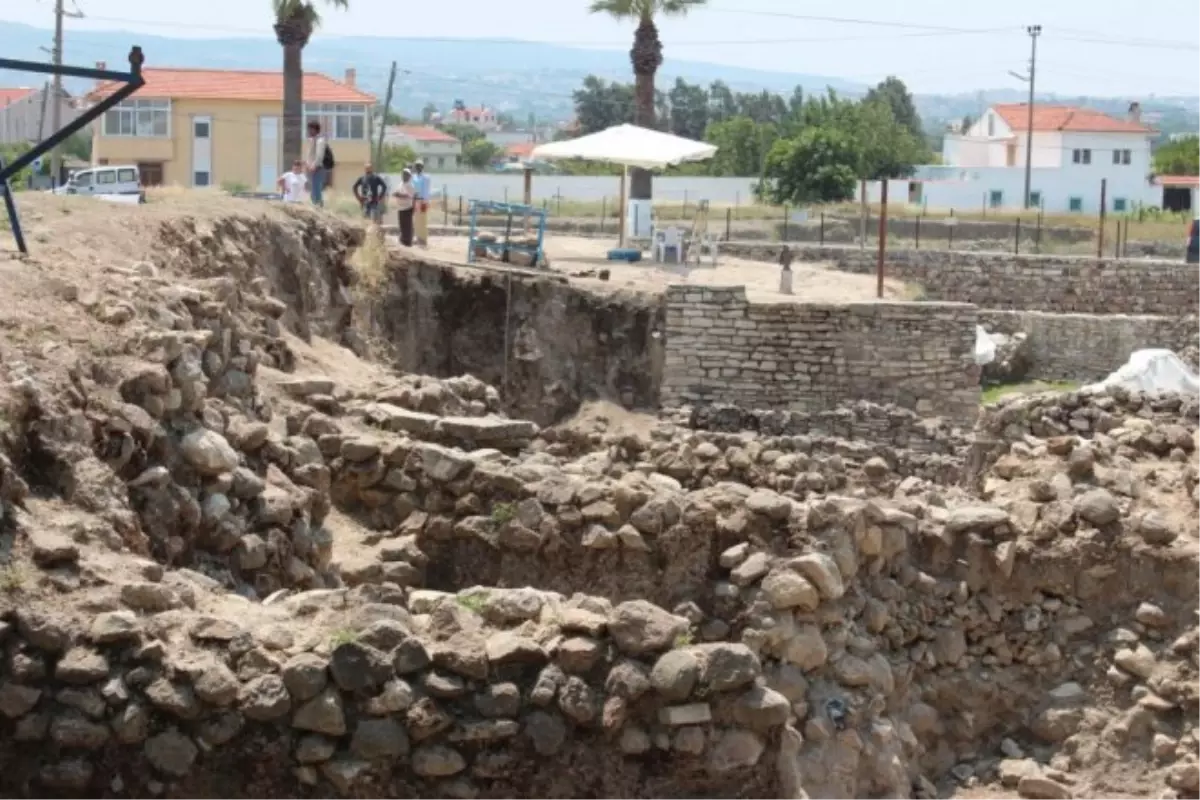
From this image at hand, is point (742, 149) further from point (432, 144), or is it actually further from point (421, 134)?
point (421, 134)

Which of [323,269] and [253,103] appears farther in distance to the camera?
[253,103]

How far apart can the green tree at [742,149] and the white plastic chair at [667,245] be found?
53.0 metres

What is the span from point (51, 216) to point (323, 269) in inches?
178

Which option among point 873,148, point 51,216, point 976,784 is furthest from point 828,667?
point 873,148

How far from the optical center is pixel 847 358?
22.9 meters

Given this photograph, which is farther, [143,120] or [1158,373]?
[143,120]

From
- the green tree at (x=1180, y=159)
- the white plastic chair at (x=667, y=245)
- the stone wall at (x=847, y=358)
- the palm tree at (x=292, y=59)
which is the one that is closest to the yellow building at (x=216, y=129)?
the palm tree at (x=292, y=59)

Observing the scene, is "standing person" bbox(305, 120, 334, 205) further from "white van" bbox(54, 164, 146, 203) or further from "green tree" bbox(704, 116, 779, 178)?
"green tree" bbox(704, 116, 779, 178)

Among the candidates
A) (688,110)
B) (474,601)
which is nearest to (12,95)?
(688,110)

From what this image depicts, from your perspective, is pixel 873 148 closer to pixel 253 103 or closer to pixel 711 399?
pixel 253 103

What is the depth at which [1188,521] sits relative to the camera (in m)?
11.8

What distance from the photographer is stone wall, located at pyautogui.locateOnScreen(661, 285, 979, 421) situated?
74.6ft

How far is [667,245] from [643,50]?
992 centimetres

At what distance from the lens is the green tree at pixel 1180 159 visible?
76.6 metres
